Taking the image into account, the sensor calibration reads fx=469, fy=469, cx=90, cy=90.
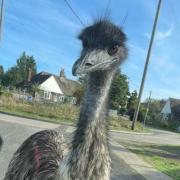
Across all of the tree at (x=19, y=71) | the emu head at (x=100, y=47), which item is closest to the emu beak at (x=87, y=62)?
the emu head at (x=100, y=47)

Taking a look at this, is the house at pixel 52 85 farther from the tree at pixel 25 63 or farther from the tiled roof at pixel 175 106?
the tree at pixel 25 63

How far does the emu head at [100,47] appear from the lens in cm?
365

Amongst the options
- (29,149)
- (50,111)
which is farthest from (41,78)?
(29,149)

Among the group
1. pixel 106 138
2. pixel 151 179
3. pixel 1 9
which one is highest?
pixel 1 9

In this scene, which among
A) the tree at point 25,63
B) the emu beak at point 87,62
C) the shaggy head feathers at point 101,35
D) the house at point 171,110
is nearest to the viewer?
the emu beak at point 87,62

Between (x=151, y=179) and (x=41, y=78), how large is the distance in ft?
234

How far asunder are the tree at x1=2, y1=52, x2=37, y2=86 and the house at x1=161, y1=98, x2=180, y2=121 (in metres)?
28.6

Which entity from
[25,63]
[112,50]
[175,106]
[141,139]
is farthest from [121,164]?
[25,63]

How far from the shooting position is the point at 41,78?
Answer: 80.9 meters

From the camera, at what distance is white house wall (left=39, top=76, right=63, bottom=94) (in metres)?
77.3

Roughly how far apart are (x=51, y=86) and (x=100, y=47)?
245 feet

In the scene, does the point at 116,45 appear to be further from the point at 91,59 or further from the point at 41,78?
the point at 41,78

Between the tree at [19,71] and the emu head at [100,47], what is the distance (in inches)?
3498

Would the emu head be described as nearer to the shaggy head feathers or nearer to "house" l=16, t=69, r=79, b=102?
the shaggy head feathers
